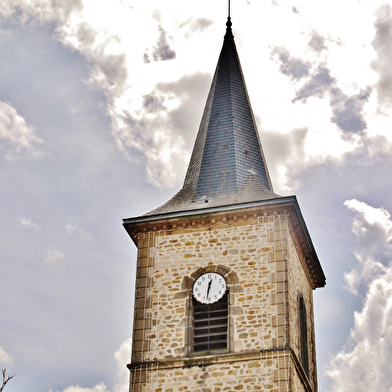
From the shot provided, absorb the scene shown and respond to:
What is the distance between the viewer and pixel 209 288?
21.0 metres

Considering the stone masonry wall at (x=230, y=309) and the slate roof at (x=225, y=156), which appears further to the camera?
the slate roof at (x=225, y=156)

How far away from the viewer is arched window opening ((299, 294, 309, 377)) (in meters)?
21.8

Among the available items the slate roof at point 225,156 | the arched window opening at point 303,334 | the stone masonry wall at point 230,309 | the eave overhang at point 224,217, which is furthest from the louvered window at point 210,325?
the slate roof at point 225,156

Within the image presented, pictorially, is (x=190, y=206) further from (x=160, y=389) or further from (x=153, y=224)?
(x=160, y=389)

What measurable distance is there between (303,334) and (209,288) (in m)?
3.02

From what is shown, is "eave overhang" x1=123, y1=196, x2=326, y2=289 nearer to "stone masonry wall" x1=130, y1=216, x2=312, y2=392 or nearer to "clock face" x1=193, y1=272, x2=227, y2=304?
"stone masonry wall" x1=130, y1=216, x2=312, y2=392

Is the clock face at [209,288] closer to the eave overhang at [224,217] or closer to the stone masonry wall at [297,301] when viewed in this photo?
the eave overhang at [224,217]

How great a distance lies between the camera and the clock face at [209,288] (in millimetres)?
20781

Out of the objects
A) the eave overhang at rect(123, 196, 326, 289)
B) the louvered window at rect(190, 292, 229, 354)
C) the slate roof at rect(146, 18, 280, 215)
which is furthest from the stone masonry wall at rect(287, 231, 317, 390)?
the slate roof at rect(146, 18, 280, 215)

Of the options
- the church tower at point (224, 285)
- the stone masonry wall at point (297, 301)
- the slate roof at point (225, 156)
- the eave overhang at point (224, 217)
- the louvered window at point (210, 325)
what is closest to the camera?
the church tower at point (224, 285)

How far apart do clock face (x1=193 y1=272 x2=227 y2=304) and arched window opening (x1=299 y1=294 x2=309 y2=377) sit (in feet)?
8.15

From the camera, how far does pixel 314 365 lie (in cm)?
2327

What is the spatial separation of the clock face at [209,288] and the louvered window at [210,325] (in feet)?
0.35

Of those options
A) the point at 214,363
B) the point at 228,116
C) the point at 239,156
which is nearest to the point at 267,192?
the point at 239,156
